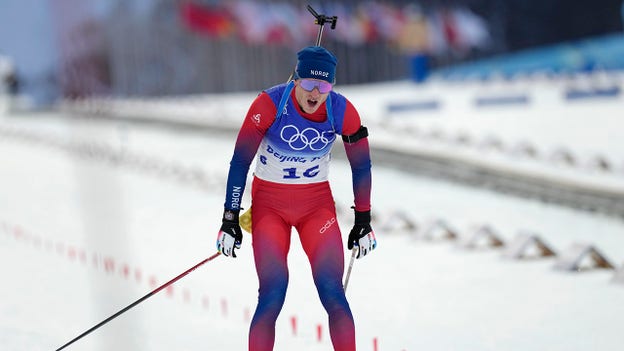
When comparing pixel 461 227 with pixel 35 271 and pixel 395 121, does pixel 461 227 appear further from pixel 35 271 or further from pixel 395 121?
pixel 395 121

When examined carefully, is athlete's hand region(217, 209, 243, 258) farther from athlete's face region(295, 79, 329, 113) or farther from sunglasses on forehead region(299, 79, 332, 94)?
sunglasses on forehead region(299, 79, 332, 94)

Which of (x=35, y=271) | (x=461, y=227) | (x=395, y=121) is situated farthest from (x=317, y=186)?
(x=395, y=121)

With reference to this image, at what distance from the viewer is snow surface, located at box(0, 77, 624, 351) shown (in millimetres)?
7332

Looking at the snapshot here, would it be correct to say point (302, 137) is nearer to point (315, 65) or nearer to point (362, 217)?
point (315, 65)

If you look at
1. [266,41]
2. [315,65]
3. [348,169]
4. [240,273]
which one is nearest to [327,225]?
[315,65]

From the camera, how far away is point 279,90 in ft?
17.0

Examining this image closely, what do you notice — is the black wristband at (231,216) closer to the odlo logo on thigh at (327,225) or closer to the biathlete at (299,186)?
the biathlete at (299,186)

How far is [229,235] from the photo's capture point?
5.19 meters

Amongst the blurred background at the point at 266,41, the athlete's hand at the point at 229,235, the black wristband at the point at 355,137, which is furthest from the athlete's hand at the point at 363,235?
the blurred background at the point at 266,41

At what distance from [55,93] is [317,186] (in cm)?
3707

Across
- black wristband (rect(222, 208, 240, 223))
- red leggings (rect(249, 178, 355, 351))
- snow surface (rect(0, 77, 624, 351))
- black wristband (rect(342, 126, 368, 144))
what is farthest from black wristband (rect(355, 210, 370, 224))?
snow surface (rect(0, 77, 624, 351))

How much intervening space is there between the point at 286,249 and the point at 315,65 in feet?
3.76

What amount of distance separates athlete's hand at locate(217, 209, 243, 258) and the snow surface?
1.66 meters

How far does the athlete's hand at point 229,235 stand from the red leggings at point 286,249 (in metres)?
0.12
